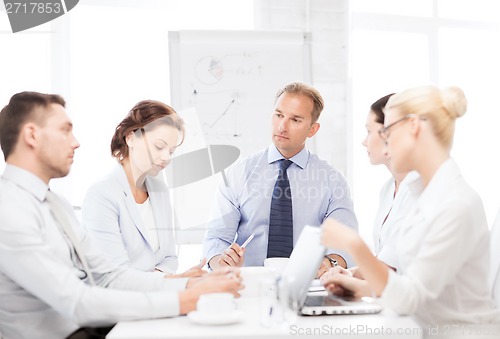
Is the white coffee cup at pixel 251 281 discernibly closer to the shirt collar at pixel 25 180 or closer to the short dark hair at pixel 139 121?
the shirt collar at pixel 25 180

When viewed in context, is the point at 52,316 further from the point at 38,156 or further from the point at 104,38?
the point at 104,38

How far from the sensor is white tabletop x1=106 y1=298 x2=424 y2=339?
1396mm

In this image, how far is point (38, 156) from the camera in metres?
1.76

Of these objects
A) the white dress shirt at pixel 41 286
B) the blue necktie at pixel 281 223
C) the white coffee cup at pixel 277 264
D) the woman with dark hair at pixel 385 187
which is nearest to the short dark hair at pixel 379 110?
the woman with dark hair at pixel 385 187

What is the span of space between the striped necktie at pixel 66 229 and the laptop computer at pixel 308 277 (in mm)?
602

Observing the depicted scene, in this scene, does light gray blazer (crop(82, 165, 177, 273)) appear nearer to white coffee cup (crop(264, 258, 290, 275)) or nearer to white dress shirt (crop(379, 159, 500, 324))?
white coffee cup (crop(264, 258, 290, 275))

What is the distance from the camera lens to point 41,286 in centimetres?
156

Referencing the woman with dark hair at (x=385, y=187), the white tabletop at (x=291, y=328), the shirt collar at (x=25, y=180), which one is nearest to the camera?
the white tabletop at (x=291, y=328)

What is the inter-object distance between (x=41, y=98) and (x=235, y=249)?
38.7 inches

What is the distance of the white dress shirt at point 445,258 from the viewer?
Result: 1.49 metres

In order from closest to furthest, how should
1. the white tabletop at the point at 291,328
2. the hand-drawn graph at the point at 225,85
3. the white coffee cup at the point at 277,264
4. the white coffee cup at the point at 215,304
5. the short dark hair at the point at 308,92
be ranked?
the white tabletop at the point at 291,328
the white coffee cup at the point at 215,304
the white coffee cup at the point at 277,264
the short dark hair at the point at 308,92
the hand-drawn graph at the point at 225,85

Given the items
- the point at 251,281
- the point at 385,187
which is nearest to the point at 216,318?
the point at 251,281

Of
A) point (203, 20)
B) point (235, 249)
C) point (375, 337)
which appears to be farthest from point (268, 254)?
point (203, 20)

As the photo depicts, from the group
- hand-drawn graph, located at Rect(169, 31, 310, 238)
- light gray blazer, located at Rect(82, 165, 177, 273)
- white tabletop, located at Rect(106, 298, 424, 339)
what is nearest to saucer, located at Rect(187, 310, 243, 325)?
white tabletop, located at Rect(106, 298, 424, 339)
